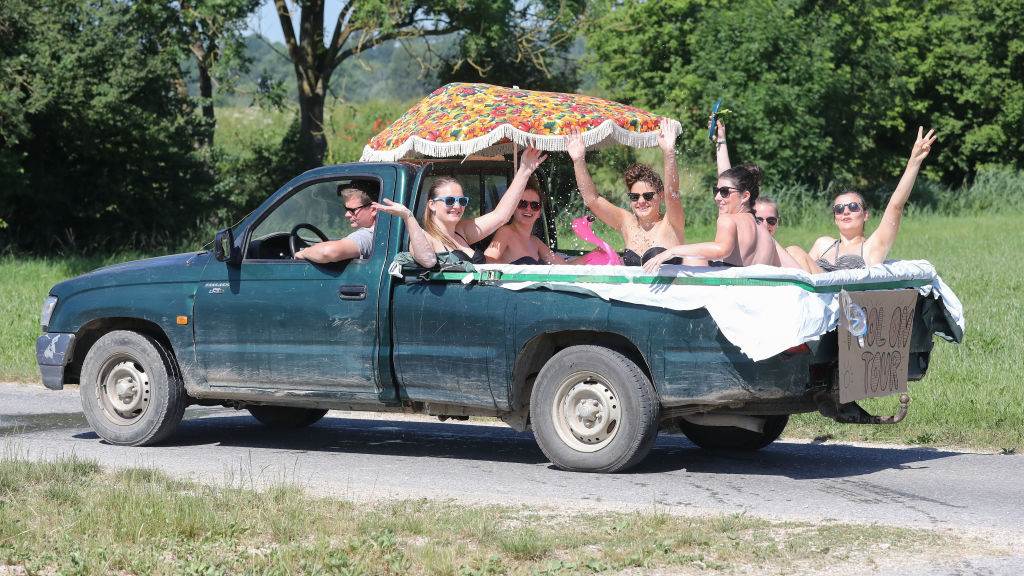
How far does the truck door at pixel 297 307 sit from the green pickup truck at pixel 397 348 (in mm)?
10

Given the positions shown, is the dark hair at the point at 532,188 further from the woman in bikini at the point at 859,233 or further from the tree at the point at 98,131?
the tree at the point at 98,131

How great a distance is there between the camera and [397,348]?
879cm

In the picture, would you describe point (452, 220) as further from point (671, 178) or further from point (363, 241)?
point (671, 178)

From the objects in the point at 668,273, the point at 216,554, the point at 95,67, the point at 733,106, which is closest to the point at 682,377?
the point at 668,273

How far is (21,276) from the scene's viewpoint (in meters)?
23.8

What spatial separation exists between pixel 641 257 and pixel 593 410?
1181 mm

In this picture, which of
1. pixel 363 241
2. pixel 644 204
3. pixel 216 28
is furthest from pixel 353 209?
pixel 216 28

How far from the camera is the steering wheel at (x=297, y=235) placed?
945 centimetres

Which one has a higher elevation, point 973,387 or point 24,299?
point 24,299

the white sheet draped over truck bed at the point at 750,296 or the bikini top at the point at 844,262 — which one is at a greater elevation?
the bikini top at the point at 844,262

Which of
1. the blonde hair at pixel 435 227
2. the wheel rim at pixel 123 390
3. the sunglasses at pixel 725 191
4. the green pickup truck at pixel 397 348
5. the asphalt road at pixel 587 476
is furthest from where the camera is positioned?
the wheel rim at pixel 123 390

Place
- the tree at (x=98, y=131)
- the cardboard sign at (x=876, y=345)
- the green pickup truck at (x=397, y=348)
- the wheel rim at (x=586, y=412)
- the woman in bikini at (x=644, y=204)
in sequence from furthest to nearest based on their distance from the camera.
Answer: the tree at (x=98, y=131) → the woman in bikini at (x=644, y=204) → the wheel rim at (x=586, y=412) → the green pickup truck at (x=397, y=348) → the cardboard sign at (x=876, y=345)

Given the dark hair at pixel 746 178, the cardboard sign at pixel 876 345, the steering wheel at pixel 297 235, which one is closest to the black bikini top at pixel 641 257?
the dark hair at pixel 746 178

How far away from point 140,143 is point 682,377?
2482 cm
